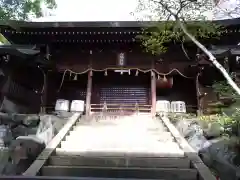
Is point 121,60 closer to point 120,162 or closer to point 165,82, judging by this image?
point 165,82

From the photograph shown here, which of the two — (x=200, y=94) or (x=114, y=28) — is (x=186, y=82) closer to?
(x=200, y=94)

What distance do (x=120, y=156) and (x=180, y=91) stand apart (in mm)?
9405

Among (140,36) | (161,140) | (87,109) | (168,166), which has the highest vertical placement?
(140,36)

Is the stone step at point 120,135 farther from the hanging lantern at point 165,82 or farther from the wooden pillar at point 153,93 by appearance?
the hanging lantern at point 165,82

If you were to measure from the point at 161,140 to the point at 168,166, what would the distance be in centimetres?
186

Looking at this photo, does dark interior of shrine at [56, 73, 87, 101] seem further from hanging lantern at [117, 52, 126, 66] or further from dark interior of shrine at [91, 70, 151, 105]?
hanging lantern at [117, 52, 126, 66]

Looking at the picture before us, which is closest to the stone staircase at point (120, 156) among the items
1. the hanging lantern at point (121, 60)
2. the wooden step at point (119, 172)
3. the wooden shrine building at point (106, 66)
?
the wooden step at point (119, 172)

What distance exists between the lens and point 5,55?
12141 mm

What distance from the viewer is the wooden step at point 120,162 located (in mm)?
6812

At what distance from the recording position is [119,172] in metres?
6.39

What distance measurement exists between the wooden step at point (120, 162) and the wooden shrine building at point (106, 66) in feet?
21.9

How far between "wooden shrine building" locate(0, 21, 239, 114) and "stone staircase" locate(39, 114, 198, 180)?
14.3 feet

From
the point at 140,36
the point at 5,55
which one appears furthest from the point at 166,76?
the point at 5,55

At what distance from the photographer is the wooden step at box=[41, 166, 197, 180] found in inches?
246
